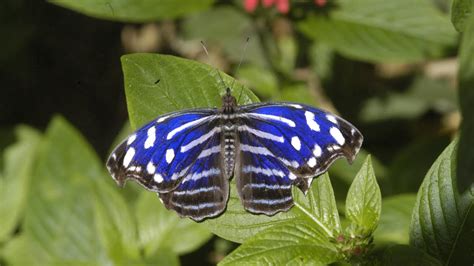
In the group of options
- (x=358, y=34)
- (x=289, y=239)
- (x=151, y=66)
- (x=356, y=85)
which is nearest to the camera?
(x=289, y=239)

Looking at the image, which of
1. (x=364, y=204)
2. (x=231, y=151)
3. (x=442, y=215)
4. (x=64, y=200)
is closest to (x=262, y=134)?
(x=231, y=151)

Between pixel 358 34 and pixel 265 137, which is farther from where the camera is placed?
pixel 358 34

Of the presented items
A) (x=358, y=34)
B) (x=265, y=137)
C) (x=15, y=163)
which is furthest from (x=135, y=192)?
(x=265, y=137)

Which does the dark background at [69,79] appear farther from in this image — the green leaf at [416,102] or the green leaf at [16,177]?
the green leaf at [416,102]

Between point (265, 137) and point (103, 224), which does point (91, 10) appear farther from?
point (265, 137)

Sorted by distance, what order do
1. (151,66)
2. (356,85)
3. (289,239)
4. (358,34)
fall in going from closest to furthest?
1. (289,239)
2. (151,66)
3. (358,34)
4. (356,85)

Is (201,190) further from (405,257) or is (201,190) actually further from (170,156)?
(405,257)

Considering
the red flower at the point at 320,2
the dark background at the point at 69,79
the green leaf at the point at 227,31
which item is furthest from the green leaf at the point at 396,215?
the dark background at the point at 69,79
